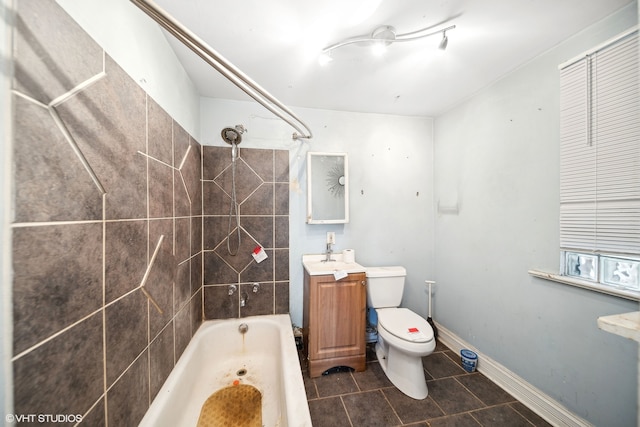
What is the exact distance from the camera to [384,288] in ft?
6.25

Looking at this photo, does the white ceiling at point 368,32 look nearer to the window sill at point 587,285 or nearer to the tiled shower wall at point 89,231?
the tiled shower wall at point 89,231

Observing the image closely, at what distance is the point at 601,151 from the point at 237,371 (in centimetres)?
265

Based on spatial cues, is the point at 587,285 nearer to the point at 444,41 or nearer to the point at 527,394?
the point at 527,394

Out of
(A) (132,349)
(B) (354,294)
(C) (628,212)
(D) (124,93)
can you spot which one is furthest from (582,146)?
(A) (132,349)

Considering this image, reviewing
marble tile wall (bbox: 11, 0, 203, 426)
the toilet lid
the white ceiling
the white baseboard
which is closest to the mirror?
the white ceiling

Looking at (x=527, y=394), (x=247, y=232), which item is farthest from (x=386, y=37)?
(x=527, y=394)

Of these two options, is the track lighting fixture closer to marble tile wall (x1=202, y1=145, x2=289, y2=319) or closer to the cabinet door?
marble tile wall (x1=202, y1=145, x2=289, y2=319)

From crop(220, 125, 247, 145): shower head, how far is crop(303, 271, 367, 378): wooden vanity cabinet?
4.40 feet

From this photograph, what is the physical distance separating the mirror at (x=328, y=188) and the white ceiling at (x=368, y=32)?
0.56 m

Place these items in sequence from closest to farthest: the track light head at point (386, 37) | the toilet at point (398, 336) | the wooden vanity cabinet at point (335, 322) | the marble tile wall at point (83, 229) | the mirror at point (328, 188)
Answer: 1. the marble tile wall at point (83, 229)
2. the track light head at point (386, 37)
3. the toilet at point (398, 336)
4. the wooden vanity cabinet at point (335, 322)
5. the mirror at point (328, 188)

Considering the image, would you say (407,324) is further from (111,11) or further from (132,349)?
(111,11)

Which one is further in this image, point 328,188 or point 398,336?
point 328,188

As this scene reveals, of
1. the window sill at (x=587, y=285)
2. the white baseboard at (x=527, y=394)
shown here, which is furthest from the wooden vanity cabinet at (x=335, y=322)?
the window sill at (x=587, y=285)

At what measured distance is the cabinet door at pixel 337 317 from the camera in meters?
1.66
